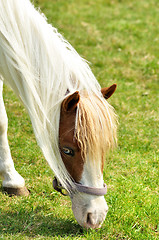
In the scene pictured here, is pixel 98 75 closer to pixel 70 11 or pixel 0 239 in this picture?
pixel 70 11

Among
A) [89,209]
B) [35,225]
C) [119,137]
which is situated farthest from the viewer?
[119,137]

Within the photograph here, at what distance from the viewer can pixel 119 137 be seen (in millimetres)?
4430

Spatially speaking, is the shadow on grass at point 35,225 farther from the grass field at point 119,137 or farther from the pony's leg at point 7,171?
the pony's leg at point 7,171

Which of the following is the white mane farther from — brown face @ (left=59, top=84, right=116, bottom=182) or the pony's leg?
the pony's leg

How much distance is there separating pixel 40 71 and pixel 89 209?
982mm

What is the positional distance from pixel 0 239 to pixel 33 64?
1.25 metres

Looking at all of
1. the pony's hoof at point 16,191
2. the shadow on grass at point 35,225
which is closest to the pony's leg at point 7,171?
the pony's hoof at point 16,191

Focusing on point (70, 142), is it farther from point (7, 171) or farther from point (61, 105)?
point (7, 171)

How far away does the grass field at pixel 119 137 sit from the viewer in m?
2.91

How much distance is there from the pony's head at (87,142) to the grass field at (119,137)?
31cm

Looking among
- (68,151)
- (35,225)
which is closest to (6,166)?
(35,225)

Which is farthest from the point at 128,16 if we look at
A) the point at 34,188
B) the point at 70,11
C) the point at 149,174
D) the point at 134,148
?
the point at 34,188

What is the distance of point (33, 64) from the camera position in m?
2.50

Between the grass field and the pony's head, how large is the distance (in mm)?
309
